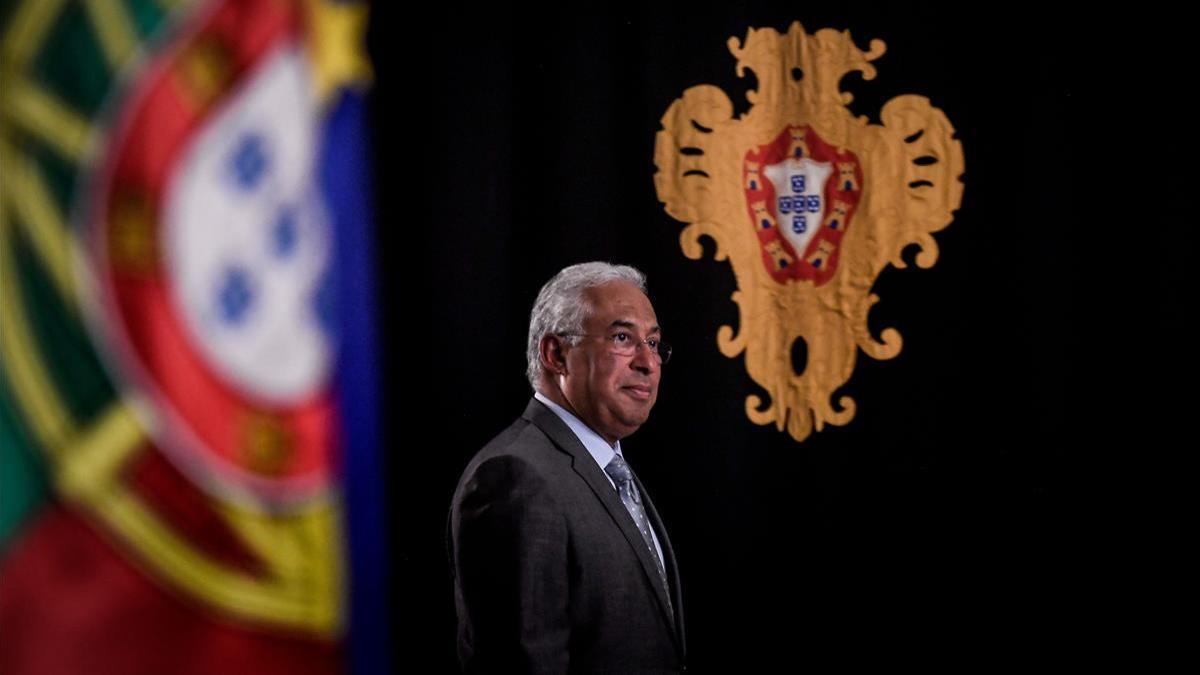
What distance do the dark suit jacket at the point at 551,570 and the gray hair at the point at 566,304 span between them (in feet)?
0.62

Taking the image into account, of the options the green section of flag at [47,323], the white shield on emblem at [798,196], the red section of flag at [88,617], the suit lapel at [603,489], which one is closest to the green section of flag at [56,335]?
the green section of flag at [47,323]

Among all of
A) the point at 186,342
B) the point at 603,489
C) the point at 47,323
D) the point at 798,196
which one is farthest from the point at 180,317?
the point at 798,196

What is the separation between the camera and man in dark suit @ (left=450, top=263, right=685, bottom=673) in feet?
5.93

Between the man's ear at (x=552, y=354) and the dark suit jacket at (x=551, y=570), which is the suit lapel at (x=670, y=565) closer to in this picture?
the dark suit jacket at (x=551, y=570)

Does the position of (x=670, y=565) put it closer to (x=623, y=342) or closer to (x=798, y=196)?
(x=623, y=342)

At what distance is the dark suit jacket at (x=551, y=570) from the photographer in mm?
1794

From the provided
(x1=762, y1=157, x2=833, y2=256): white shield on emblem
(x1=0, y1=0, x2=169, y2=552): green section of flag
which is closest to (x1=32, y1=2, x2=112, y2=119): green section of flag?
(x1=0, y1=0, x2=169, y2=552): green section of flag

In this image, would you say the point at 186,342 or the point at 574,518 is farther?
the point at 574,518

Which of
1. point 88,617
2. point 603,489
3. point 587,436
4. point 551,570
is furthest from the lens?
point 587,436

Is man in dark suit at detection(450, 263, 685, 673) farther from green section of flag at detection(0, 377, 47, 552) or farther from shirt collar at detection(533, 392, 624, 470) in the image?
green section of flag at detection(0, 377, 47, 552)

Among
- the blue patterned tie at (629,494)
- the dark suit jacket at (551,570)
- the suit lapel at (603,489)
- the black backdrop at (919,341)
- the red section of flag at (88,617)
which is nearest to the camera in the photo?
the red section of flag at (88,617)

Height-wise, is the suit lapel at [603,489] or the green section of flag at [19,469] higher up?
the green section of flag at [19,469]

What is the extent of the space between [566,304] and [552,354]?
94mm

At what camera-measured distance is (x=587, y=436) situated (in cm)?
210
